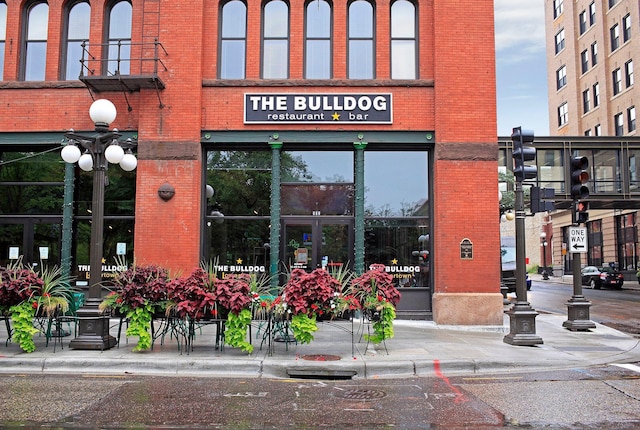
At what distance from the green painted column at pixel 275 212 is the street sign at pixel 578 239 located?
763 centimetres

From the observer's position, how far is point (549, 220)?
62.3 m

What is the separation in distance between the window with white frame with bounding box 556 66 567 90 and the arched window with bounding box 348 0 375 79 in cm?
4768

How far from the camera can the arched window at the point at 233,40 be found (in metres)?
14.9

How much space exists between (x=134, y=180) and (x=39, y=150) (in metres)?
2.87

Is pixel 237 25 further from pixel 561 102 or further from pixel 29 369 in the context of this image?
pixel 561 102

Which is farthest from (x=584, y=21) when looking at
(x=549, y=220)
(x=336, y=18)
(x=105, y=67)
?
(x=105, y=67)

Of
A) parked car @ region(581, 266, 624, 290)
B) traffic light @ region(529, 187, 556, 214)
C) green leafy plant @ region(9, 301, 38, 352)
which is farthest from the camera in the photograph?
parked car @ region(581, 266, 624, 290)

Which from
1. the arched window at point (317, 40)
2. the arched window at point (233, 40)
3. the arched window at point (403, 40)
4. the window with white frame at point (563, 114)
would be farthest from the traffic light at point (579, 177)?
the window with white frame at point (563, 114)

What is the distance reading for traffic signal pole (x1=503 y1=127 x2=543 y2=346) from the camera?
11250 millimetres

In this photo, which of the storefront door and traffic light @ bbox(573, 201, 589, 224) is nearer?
the storefront door

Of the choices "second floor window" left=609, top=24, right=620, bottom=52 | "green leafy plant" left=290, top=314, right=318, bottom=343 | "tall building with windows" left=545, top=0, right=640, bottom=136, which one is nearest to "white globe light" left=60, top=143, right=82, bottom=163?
"green leafy plant" left=290, top=314, right=318, bottom=343

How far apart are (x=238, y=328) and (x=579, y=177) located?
31.4 feet

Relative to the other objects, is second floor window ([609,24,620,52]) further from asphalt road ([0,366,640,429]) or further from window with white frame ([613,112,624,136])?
asphalt road ([0,366,640,429])

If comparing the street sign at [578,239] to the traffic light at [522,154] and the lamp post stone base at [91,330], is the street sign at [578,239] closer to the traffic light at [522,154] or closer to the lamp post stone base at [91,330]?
the traffic light at [522,154]
